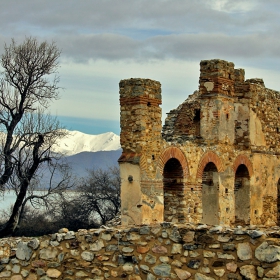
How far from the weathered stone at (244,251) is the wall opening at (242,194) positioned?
1277cm

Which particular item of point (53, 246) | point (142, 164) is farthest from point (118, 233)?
point (142, 164)

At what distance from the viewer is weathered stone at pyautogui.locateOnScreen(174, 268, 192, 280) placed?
5.73m

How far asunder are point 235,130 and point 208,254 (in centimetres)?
1289

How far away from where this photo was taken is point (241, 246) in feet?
17.9

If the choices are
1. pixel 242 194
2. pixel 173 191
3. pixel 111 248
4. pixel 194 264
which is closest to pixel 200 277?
pixel 194 264

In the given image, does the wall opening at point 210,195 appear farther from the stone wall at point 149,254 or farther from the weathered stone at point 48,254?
the weathered stone at point 48,254

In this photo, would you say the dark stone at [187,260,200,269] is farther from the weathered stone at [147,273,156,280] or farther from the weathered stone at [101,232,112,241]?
the weathered stone at [101,232,112,241]

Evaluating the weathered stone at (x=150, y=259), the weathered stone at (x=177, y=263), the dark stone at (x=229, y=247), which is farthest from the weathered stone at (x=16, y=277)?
the dark stone at (x=229, y=247)

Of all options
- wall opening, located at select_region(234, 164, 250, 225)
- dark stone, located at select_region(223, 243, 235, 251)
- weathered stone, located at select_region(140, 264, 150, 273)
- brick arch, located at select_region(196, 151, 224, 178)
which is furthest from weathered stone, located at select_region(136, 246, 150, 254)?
wall opening, located at select_region(234, 164, 250, 225)

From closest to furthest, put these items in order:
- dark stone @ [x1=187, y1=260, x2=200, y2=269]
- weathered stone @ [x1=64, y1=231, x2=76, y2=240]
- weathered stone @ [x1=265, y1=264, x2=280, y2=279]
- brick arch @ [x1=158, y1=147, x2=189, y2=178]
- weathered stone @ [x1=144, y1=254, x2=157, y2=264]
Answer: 1. weathered stone @ [x1=265, y1=264, x2=280, y2=279]
2. dark stone @ [x1=187, y1=260, x2=200, y2=269]
3. weathered stone @ [x1=144, y1=254, x2=157, y2=264]
4. weathered stone @ [x1=64, y1=231, x2=76, y2=240]
5. brick arch @ [x1=158, y1=147, x2=189, y2=178]

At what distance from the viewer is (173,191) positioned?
1502 cm

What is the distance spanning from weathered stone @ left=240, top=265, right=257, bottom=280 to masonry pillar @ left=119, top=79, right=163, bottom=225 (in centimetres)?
805

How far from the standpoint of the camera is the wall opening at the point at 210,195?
1656cm

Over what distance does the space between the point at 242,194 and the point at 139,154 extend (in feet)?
19.3
